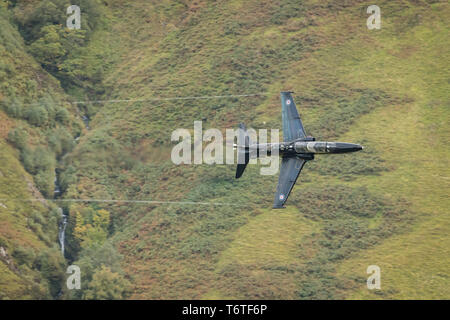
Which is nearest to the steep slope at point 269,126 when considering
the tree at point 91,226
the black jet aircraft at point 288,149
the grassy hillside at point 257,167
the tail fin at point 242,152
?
the grassy hillside at point 257,167

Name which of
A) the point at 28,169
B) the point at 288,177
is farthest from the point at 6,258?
the point at 288,177

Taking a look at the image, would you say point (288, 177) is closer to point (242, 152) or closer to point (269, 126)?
point (242, 152)

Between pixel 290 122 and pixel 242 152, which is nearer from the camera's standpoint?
pixel 290 122

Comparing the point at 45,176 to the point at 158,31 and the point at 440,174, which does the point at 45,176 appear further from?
the point at 440,174

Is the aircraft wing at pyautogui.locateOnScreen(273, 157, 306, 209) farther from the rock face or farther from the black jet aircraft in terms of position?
the rock face

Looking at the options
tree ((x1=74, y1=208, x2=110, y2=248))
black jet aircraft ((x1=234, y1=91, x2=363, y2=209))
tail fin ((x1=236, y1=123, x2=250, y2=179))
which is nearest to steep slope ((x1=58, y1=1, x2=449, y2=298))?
tree ((x1=74, y1=208, x2=110, y2=248))

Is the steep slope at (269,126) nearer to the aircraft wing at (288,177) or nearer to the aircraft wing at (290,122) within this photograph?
the aircraft wing at (288,177)

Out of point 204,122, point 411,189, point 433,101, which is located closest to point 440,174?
point 411,189
